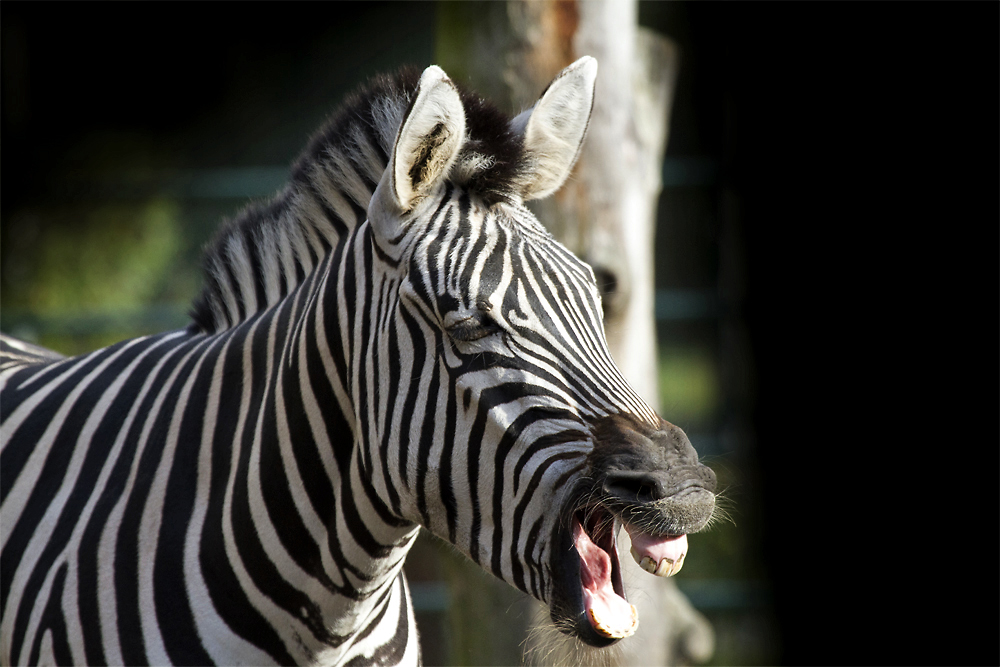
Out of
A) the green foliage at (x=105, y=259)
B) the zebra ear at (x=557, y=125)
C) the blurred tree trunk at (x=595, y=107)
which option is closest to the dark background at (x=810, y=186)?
the green foliage at (x=105, y=259)

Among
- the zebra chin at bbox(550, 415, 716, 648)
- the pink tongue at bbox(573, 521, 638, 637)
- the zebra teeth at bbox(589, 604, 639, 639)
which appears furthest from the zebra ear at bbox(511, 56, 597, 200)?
the zebra teeth at bbox(589, 604, 639, 639)

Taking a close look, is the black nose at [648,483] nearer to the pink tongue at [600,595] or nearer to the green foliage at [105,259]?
the pink tongue at [600,595]

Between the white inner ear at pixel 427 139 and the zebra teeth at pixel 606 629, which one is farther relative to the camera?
the white inner ear at pixel 427 139

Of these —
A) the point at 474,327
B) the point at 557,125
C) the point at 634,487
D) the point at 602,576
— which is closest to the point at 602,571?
the point at 602,576

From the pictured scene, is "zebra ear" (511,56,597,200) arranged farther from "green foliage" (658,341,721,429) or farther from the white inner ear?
"green foliage" (658,341,721,429)

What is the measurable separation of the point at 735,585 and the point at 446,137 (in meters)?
4.86

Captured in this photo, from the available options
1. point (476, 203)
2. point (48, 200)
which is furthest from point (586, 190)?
point (48, 200)

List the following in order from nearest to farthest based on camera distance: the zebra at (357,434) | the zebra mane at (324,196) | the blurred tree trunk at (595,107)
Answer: the zebra at (357,434) < the zebra mane at (324,196) < the blurred tree trunk at (595,107)

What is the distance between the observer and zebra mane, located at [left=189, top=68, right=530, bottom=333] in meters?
1.86

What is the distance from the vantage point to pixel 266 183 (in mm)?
5660

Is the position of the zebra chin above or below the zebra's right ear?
below

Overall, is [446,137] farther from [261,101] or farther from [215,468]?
[261,101]

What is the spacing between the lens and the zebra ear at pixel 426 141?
5.34 feet

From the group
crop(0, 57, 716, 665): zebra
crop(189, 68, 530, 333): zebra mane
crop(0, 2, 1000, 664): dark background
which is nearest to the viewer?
crop(0, 57, 716, 665): zebra
